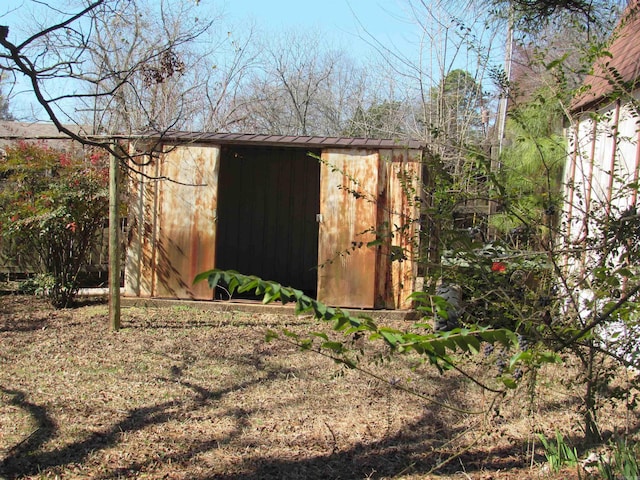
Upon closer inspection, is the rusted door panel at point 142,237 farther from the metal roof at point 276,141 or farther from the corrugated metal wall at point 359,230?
the corrugated metal wall at point 359,230

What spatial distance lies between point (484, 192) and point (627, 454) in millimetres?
1482

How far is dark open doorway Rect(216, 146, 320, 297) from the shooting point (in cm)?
1003

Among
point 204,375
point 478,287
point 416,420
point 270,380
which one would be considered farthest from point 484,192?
point 204,375

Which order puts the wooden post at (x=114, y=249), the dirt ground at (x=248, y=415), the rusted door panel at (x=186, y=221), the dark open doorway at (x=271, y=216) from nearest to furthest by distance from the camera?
the dirt ground at (x=248, y=415) → the wooden post at (x=114, y=249) → the rusted door panel at (x=186, y=221) → the dark open doorway at (x=271, y=216)

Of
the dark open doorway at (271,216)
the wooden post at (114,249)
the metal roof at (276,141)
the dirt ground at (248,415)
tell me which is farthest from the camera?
the dark open doorway at (271,216)

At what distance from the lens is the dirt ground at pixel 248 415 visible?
11.8 feet

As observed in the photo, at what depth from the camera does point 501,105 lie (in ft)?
41.9

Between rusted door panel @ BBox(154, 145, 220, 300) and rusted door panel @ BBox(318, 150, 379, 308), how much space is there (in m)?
1.38

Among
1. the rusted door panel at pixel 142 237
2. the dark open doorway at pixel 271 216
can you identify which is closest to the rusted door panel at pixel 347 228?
the rusted door panel at pixel 142 237

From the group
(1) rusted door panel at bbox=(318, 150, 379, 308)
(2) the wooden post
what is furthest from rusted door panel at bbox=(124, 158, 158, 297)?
(1) rusted door panel at bbox=(318, 150, 379, 308)

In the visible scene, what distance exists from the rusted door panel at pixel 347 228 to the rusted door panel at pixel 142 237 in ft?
6.94

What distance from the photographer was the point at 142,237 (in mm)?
7852

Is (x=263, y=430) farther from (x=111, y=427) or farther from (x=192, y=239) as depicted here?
(x=192, y=239)

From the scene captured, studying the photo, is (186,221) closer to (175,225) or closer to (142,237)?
(175,225)
